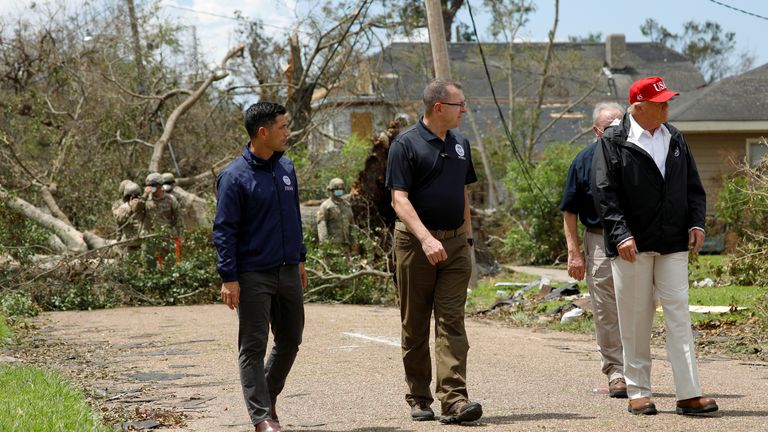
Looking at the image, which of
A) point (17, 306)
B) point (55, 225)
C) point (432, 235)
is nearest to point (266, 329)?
point (432, 235)

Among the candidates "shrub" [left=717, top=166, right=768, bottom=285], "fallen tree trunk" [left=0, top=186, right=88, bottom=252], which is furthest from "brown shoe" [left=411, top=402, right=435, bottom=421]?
"fallen tree trunk" [left=0, top=186, right=88, bottom=252]

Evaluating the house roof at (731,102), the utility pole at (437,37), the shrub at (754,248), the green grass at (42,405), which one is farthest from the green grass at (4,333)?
the house roof at (731,102)

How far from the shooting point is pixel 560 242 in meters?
24.9

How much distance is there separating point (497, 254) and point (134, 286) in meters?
11.6

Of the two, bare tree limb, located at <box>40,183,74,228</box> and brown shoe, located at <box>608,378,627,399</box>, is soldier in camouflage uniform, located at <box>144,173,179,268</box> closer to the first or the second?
bare tree limb, located at <box>40,183,74,228</box>

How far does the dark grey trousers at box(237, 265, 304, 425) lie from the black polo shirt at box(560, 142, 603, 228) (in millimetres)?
2278

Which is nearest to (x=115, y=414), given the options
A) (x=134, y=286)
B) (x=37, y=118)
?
(x=134, y=286)

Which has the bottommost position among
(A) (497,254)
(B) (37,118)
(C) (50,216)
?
(A) (497,254)

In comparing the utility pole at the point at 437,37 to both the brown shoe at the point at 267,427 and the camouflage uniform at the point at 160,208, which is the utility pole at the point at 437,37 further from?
the brown shoe at the point at 267,427

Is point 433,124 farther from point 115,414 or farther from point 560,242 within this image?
point 560,242

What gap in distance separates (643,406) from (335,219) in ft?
40.0

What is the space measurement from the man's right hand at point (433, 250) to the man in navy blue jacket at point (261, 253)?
731mm

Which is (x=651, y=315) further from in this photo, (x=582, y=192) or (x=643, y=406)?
(x=582, y=192)

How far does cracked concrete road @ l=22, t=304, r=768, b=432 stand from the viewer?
21.2 ft
